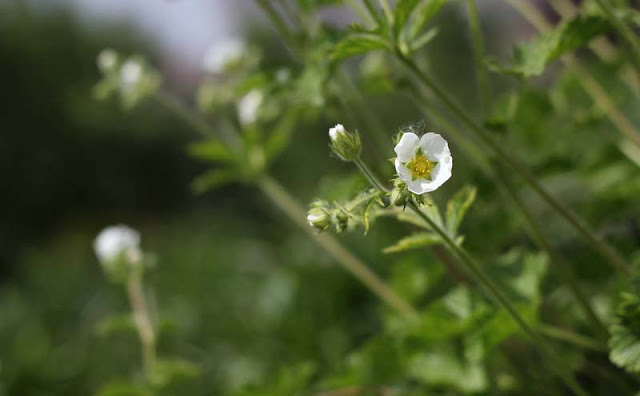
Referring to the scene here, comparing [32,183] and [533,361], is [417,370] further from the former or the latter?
[32,183]

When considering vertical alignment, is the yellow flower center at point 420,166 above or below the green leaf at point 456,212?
above

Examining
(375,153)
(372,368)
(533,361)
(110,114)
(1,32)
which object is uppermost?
(1,32)

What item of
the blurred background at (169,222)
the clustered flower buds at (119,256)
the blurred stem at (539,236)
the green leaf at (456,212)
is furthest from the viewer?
the blurred background at (169,222)

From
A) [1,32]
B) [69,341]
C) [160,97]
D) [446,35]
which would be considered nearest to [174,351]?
[69,341]

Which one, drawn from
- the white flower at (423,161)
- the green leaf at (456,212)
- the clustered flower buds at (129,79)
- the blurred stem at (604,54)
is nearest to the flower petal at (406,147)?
the white flower at (423,161)

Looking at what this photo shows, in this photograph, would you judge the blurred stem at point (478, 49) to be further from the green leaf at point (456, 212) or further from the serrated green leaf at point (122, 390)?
the serrated green leaf at point (122, 390)

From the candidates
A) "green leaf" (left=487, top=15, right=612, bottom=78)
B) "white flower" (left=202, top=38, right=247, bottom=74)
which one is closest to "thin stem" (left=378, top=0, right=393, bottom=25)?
"green leaf" (left=487, top=15, right=612, bottom=78)

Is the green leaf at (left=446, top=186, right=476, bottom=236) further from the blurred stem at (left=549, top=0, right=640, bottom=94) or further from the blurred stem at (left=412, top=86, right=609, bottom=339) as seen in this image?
the blurred stem at (left=549, top=0, right=640, bottom=94)
